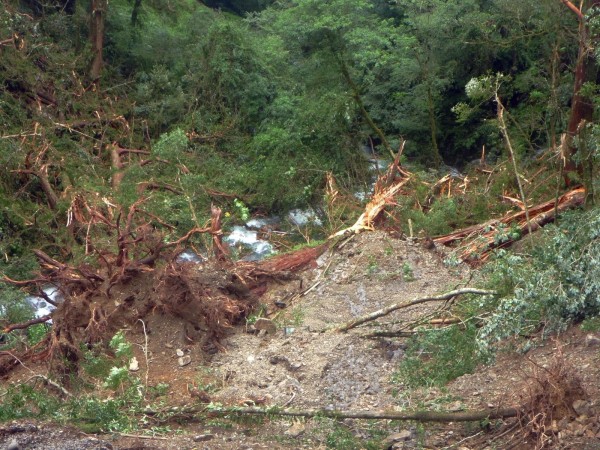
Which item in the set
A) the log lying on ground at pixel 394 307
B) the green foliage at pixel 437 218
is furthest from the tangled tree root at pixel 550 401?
the green foliage at pixel 437 218

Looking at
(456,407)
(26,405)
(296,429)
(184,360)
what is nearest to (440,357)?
(456,407)

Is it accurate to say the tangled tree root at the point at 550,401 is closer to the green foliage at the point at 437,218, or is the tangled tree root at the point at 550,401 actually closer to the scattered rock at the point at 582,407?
the scattered rock at the point at 582,407

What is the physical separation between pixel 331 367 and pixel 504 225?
10.4ft

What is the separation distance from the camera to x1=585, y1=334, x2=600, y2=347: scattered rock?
5.77 m

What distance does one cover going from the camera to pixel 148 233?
780 cm

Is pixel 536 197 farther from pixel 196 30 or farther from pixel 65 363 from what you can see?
pixel 196 30

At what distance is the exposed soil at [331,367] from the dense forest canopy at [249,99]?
3.27m

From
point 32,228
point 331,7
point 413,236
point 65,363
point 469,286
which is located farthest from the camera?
point 331,7

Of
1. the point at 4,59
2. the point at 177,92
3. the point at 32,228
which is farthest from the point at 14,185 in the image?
the point at 177,92

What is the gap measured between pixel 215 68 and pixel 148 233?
7835mm

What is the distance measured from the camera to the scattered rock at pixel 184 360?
7162mm

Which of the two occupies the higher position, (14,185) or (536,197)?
(536,197)

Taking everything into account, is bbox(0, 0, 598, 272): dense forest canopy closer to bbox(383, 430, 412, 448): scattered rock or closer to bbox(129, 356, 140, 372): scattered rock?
bbox(129, 356, 140, 372): scattered rock

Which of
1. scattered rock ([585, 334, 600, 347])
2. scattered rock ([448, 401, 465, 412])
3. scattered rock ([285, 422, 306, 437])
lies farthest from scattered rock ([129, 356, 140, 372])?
scattered rock ([585, 334, 600, 347])
